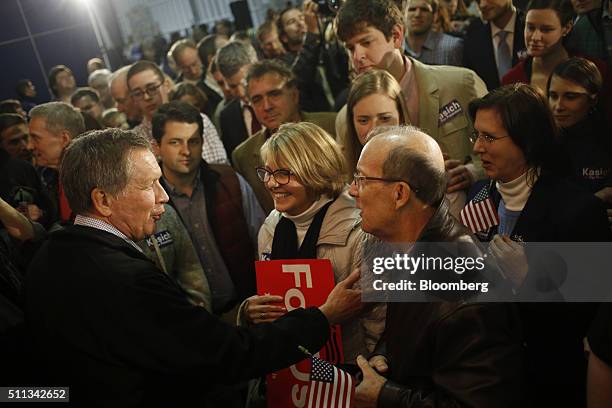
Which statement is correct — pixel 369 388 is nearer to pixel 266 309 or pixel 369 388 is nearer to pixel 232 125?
pixel 266 309

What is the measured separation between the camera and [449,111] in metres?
3.32

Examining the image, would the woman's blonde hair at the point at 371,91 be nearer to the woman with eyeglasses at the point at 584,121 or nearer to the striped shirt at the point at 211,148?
the woman with eyeglasses at the point at 584,121

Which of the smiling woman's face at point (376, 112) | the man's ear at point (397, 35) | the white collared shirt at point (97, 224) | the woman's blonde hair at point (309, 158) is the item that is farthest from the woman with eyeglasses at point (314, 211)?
the man's ear at point (397, 35)

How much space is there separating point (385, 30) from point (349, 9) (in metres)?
0.26

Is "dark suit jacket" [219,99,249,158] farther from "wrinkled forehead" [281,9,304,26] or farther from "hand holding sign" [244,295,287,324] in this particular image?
"hand holding sign" [244,295,287,324]

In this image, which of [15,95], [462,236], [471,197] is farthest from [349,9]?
[15,95]

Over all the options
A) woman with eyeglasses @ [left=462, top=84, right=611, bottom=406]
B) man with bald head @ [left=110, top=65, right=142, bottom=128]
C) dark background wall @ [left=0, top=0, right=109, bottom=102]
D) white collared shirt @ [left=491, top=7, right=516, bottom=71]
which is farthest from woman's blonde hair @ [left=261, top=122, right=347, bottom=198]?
dark background wall @ [left=0, top=0, right=109, bottom=102]

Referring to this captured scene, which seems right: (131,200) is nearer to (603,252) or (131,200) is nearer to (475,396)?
(475,396)

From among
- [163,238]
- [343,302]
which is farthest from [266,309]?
[163,238]

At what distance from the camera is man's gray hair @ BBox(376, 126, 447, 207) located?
6.62ft

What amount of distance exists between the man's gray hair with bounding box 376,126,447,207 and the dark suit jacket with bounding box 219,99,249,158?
2.91m

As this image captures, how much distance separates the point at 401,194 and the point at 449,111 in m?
1.50

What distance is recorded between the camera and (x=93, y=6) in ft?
35.5

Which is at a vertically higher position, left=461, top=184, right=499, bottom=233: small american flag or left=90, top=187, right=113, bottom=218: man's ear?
left=90, top=187, right=113, bottom=218: man's ear
